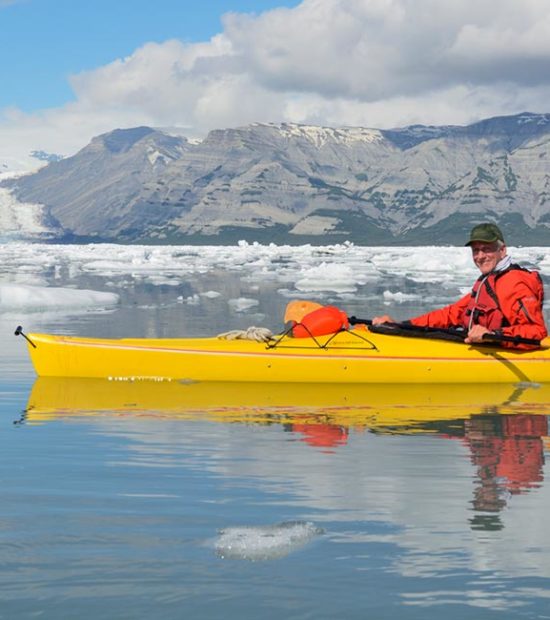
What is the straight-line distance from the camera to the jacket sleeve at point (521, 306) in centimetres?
803

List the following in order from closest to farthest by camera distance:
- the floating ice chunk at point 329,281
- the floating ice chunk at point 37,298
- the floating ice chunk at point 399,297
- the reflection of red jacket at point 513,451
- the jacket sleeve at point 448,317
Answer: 1. the reflection of red jacket at point 513,451
2. the jacket sleeve at point 448,317
3. the floating ice chunk at point 37,298
4. the floating ice chunk at point 399,297
5. the floating ice chunk at point 329,281

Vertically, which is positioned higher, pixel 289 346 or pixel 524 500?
pixel 289 346

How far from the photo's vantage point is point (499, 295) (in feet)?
26.7

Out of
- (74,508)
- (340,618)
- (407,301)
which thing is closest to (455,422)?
(74,508)

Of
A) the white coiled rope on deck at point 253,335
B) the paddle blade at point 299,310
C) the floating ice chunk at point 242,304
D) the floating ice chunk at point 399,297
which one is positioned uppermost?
the floating ice chunk at point 399,297

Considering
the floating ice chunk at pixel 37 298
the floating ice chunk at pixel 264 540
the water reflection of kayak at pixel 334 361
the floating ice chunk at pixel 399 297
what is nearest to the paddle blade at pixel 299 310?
the water reflection of kayak at pixel 334 361

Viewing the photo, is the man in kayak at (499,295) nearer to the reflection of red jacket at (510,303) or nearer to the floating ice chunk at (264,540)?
the reflection of red jacket at (510,303)

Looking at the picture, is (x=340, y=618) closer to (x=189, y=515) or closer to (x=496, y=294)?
(x=189, y=515)

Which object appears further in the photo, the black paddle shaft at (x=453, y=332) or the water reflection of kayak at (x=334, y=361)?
the water reflection of kayak at (x=334, y=361)

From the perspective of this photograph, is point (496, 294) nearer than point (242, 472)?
No

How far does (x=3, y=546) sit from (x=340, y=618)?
1.51 metres

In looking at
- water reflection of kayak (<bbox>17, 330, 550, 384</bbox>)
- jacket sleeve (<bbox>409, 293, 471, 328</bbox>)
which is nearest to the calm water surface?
water reflection of kayak (<bbox>17, 330, 550, 384</bbox>)

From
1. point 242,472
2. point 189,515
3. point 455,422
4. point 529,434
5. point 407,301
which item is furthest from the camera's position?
point 407,301

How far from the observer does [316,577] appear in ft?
11.5
